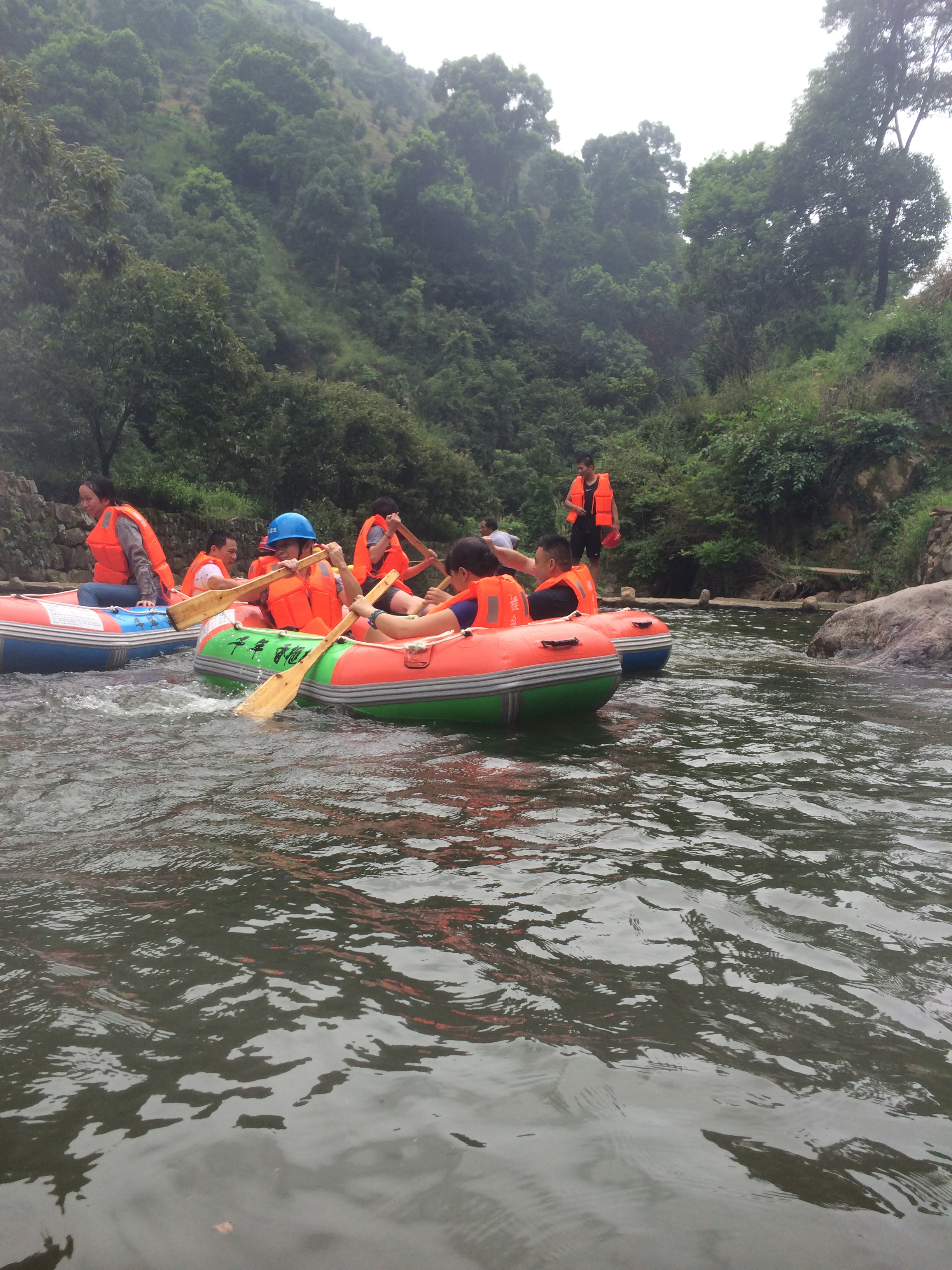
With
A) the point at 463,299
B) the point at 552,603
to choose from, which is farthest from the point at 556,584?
the point at 463,299

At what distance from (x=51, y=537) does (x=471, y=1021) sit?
1377 centimetres

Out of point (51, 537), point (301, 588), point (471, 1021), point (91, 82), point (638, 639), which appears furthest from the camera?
point (91, 82)

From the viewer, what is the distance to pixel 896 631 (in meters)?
8.34

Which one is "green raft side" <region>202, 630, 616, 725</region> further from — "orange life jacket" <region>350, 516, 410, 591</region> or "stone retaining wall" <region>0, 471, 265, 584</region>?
"stone retaining wall" <region>0, 471, 265, 584</region>

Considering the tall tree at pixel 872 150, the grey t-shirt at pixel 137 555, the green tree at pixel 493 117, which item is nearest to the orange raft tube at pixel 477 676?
the grey t-shirt at pixel 137 555

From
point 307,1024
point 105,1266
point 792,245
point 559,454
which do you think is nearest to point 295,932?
point 307,1024

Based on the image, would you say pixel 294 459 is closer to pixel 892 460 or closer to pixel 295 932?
pixel 892 460

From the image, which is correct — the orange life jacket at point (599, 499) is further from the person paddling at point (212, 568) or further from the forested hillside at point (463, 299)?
the forested hillside at point (463, 299)

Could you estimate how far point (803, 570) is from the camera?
1644 centimetres

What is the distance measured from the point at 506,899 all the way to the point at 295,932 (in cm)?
64

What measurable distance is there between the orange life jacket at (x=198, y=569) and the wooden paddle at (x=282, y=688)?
2.04 meters

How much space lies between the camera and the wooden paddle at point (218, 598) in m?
6.72

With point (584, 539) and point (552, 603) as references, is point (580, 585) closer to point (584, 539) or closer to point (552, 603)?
point (552, 603)

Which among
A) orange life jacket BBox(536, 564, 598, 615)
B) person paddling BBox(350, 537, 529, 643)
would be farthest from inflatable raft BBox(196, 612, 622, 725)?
orange life jacket BBox(536, 564, 598, 615)
